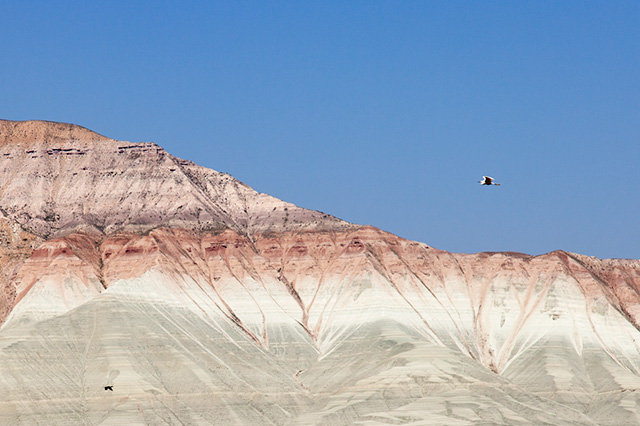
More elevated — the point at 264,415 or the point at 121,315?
the point at 121,315

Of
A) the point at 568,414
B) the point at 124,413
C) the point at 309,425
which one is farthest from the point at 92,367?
the point at 568,414

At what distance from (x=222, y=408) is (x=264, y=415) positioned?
5.93m

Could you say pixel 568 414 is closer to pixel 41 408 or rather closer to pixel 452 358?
pixel 452 358

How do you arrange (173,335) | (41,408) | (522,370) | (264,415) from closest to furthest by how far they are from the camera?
(41,408) → (264,415) → (173,335) → (522,370)

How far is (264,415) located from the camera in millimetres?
172750

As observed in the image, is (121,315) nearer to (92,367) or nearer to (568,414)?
(92,367)

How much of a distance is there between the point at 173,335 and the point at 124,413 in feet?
83.4

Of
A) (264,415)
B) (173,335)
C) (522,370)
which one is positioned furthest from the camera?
(522,370)

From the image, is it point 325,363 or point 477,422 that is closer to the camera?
point 477,422

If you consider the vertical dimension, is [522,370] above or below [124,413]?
above

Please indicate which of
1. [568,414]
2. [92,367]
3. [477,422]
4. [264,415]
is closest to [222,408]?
[264,415]

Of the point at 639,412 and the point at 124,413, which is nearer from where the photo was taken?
the point at 124,413

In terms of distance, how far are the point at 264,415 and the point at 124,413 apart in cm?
1955

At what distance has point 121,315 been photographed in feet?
615
